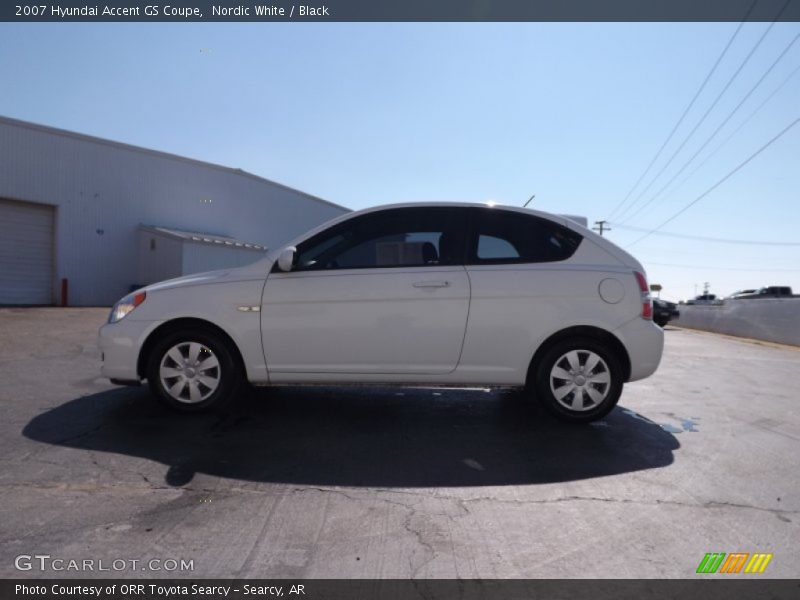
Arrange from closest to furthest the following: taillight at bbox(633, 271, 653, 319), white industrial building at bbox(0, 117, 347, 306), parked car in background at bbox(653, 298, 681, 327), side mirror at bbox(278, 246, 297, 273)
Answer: side mirror at bbox(278, 246, 297, 273) → taillight at bbox(633, 271, 653, 319) → white industrial building at bbox(0, 117, 347, 306) → parked car in background at bbox(653, 298, 681, 327)

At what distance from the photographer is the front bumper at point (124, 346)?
184 inches

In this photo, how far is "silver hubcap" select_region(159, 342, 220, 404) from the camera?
4.64 metres

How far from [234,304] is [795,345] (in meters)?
18.3

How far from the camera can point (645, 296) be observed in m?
4.77

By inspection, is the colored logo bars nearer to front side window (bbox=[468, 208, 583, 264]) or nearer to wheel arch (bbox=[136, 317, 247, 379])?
front side window (bbox=[468, 208, 583, 264])

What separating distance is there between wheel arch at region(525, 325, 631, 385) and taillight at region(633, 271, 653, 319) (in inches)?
12.8

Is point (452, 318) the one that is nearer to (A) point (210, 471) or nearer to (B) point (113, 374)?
(A) point (210, 471)

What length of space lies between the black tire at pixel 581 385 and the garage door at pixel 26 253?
21.9m

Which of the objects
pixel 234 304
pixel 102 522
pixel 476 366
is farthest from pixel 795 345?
pixel 102 522

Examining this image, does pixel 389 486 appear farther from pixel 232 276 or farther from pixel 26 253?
pixel 26 253

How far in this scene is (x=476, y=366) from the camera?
4629 millimetres

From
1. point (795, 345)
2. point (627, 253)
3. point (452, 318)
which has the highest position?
point (627, 253)

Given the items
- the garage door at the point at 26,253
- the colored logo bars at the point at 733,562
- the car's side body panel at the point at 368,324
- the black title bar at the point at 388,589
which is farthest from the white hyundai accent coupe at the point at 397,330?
the garage door at the point at 26,253

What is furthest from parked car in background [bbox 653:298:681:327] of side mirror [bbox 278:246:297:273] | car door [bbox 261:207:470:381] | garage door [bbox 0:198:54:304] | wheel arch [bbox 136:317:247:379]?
garage door [bbox 0:198:54:304]
